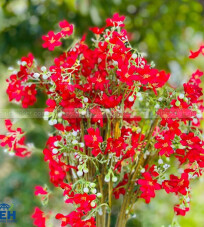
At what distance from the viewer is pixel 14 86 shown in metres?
0.82

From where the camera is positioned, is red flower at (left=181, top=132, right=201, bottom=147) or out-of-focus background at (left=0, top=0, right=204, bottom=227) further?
out-of-focus background at (left=0, top=0, right=204, bottom=227)

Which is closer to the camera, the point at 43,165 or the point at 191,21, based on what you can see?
the point at 191,21

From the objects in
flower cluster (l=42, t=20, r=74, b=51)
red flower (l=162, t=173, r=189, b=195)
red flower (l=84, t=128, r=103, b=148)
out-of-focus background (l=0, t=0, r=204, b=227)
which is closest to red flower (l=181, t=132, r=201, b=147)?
red flower (l=162, t=173, r=189, b=195)

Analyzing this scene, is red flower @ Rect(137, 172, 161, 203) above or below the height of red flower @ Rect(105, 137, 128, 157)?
below

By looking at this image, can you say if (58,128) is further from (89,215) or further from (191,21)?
(191,21)

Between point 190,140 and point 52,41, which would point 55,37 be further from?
point 190,140

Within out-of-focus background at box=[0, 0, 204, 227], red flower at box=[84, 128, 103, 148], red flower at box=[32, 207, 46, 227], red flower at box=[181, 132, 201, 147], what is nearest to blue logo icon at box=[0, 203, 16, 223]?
red flower at box=[32, 207, 46, 227]

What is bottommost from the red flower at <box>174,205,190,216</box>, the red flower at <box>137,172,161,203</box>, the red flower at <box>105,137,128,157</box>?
the red flower at <box>174,205,190,216</box>

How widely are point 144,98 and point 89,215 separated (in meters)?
0.30

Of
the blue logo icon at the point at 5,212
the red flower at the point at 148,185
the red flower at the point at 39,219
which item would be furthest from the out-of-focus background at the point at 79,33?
the red flower at the point at 148,185

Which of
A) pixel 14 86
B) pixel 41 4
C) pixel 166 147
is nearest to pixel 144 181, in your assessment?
pixel 166 147

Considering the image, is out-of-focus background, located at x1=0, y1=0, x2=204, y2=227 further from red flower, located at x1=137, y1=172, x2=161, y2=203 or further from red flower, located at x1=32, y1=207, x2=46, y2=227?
red flower, located at x1=137, y1=172, x2=161, y2=203

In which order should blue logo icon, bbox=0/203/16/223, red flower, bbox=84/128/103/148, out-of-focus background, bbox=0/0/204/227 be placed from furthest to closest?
out-of-focus background, bbox=0/0/204/227 → blue logo icon, bbox=0/203/16/223 → red flower, bbox=84/128/103/148

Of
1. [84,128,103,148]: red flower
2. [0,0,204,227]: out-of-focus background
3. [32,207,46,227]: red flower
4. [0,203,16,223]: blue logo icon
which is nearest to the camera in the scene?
[84,128,103,148]: red flower
